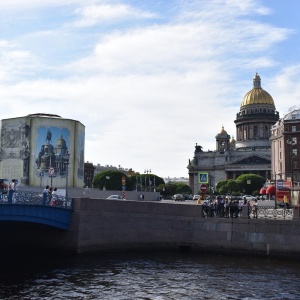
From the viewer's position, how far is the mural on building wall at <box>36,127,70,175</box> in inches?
2672

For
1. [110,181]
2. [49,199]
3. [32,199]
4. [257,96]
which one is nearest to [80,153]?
[49,199]

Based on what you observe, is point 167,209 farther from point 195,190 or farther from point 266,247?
point 195,190

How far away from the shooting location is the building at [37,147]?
222ft

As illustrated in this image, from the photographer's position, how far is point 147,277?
25.8 m

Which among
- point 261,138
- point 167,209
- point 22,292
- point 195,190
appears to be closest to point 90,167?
point 195,190

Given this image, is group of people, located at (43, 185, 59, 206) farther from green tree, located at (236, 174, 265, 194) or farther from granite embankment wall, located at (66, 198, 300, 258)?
green tree, located at (236, 174, 265, 194)

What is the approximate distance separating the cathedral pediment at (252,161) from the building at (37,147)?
90.6m

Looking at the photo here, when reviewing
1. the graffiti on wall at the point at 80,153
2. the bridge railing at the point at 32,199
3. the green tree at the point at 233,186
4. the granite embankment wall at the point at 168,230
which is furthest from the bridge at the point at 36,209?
the green tree at the point at 233,186

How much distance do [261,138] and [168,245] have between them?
131790 millimetres

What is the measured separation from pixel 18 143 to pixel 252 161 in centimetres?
9737

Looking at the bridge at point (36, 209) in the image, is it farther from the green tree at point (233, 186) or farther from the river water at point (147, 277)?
the green tree at point (233, 186)

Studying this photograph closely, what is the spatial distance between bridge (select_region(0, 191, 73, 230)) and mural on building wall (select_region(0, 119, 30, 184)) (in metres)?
36.9

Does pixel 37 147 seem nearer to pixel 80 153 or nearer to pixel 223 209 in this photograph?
pixel 80 153

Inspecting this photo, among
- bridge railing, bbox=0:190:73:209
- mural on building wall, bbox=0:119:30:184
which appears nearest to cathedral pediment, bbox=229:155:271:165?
mural on building wall, bbox=0:119:30:184
